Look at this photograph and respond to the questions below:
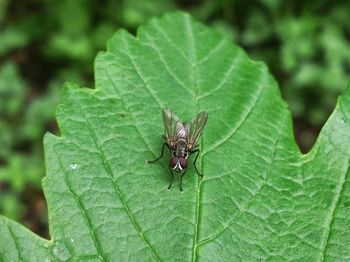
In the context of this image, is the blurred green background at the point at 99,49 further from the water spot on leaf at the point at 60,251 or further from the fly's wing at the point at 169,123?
the water spot on leaf at the point at 60,251

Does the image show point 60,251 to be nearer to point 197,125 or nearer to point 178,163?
point 178,163

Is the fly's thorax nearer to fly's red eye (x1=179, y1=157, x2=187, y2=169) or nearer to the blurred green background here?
fly's red eye (x1=179, y1=157, x2=187, y2=169)

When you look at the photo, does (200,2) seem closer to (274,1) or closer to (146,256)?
(274,1)

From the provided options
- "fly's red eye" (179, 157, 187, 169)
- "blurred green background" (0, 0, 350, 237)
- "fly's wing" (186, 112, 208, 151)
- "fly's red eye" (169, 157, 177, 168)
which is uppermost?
"fly's wing" (186, 112, 208, 151)

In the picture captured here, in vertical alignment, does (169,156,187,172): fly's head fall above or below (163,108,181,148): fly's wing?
below

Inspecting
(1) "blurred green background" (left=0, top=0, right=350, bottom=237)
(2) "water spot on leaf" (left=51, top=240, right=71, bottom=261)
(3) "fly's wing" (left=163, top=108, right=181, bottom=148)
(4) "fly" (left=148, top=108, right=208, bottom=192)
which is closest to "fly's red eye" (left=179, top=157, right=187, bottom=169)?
(4) "fly" (left=148, top=108, right=208, bottom=192)

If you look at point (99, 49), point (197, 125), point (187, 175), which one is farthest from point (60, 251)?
point (99, 49)

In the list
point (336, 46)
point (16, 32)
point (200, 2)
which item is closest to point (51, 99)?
point (16, 32)
